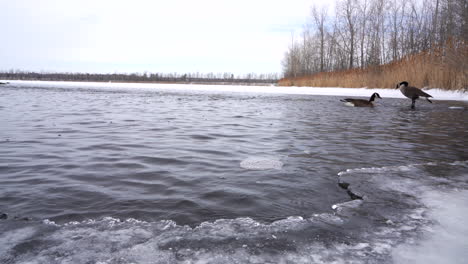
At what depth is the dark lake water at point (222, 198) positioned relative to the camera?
1.62 metres

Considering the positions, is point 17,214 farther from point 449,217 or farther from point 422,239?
point 449,217

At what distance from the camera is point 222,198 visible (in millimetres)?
2391

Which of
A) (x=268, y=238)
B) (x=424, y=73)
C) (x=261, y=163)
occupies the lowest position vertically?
(x=268, y=238)

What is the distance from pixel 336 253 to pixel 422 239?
0.57 m

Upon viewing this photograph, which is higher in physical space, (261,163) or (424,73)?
(424,73)

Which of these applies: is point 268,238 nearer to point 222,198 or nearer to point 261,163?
point 222,198

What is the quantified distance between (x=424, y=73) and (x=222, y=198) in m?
18.0

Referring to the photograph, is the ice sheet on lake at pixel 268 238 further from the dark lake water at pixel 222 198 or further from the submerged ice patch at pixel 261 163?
the submerged ice patch at pixel 261 163

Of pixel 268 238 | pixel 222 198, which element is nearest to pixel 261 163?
pixel 222 198

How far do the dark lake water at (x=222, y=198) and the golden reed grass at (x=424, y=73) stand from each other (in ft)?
40.5

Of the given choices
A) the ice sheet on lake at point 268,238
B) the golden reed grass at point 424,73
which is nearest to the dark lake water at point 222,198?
the ice sheet on lake at point 268,238

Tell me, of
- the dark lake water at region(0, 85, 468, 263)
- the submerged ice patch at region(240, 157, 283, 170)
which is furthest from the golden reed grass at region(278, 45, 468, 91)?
the submerged ice patch at region(240, 157, 283, 170)

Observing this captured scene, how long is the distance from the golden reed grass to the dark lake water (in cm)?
1234

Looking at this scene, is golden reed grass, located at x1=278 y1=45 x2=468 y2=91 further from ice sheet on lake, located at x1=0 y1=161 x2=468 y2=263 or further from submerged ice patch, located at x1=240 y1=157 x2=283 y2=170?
ice sheet on lake, located at x1=0 y1=161 x2=468 y2=263
